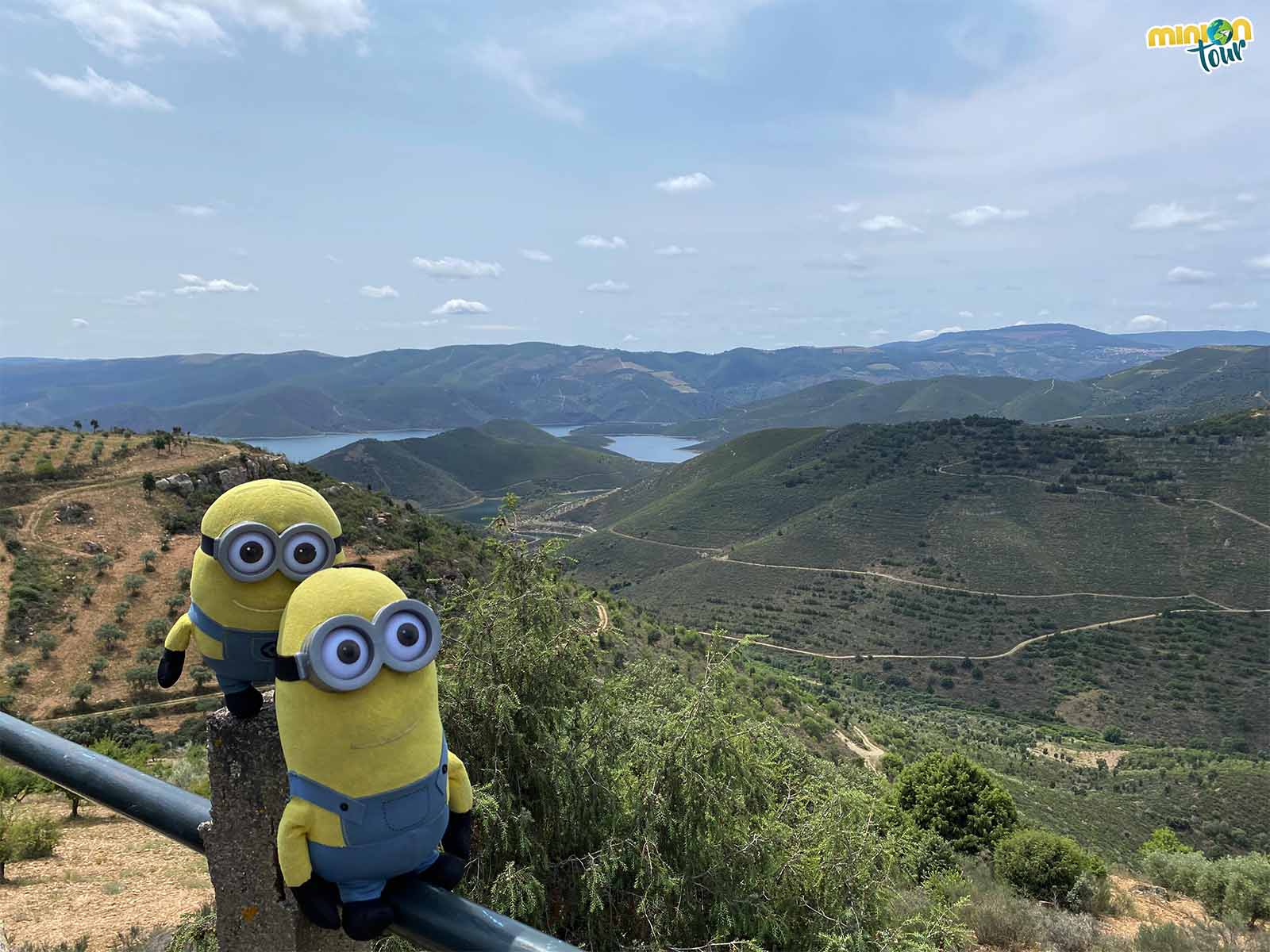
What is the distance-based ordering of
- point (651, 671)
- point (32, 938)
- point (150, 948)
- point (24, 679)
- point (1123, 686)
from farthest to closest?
point (1123, 686) < point (24, 679) < point (651, 671) < point (32, 938) < point (150, 948)

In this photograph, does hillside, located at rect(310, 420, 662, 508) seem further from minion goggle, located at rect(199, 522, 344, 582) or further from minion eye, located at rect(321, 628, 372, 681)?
minion eye, located at rect(321, 628, 372, 681)

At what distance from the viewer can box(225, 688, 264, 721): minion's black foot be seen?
5.99 feet

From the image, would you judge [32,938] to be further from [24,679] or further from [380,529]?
[380,529]

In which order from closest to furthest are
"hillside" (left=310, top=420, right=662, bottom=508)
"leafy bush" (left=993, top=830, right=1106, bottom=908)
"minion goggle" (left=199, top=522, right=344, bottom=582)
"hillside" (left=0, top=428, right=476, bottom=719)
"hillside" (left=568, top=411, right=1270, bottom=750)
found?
1. "minion goggle" (left=199, top=522, right=344, bottom=582)
2. "leafy bush" (left=993, top=830, right=1106, bottom=908)
3. "hillside" (left=0, top=428, right=476, bottom=719)
4. "hillside" (left=568, top=411, right=1270, bottom=750)
5. "hillside" (left=310, top=420, right=662, bottom=508)

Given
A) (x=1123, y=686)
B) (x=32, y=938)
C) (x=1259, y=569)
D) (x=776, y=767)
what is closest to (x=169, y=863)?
(x=32, y=938)

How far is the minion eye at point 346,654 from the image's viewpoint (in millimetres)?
1580

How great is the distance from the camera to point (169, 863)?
435 inches

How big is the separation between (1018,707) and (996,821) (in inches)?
1562

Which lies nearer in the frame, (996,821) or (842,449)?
(996,821)

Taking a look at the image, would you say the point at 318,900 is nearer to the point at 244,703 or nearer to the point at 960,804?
the point at 244,703

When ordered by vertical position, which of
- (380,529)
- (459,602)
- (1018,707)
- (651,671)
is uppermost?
(459,602)

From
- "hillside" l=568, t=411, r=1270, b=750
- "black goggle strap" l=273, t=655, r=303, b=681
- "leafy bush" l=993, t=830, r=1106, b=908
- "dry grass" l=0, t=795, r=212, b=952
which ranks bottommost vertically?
"hillside" l=568, t=411, r=1270, b=750

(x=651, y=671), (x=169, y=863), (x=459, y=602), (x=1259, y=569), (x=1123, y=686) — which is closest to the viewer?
(x=459, y=602)

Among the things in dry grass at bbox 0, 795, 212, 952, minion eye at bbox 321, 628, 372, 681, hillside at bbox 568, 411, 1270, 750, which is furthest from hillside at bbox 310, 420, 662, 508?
minion eye at bbox 321, 628, 372, 681
